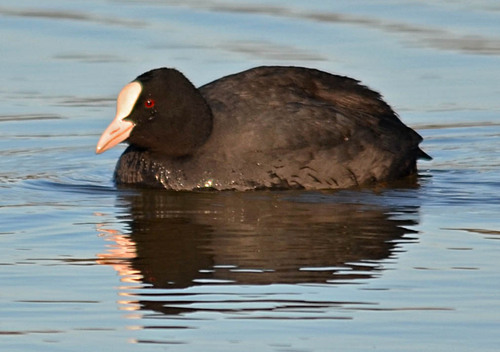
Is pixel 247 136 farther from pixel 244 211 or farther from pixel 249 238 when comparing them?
pixel 249 238

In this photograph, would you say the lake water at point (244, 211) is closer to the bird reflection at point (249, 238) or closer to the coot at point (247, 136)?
the bird reflection at point (249, 238)

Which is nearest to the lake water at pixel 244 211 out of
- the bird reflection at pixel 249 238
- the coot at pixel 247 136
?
the bird reflection at pixel 249 238

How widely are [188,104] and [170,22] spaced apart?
5.42m

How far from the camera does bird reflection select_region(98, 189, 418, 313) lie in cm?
764

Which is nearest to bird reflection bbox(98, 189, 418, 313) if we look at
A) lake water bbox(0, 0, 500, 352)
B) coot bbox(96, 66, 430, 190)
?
lake water bbox(0, 0, 500, 352)

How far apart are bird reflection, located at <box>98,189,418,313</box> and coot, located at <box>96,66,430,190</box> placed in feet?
0.50

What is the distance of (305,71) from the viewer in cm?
1075

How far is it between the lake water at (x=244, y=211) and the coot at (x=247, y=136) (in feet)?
0.59

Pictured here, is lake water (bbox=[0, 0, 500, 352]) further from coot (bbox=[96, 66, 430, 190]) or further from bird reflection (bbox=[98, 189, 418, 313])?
coot (bbox=[96, 66, 430, 190])

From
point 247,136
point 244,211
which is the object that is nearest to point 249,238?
point 244,211

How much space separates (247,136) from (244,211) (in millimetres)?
807

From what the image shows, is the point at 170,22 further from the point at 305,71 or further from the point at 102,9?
the point at 305,71

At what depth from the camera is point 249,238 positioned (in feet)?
28.1

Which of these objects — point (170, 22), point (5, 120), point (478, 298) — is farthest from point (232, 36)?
point (478, 298)
